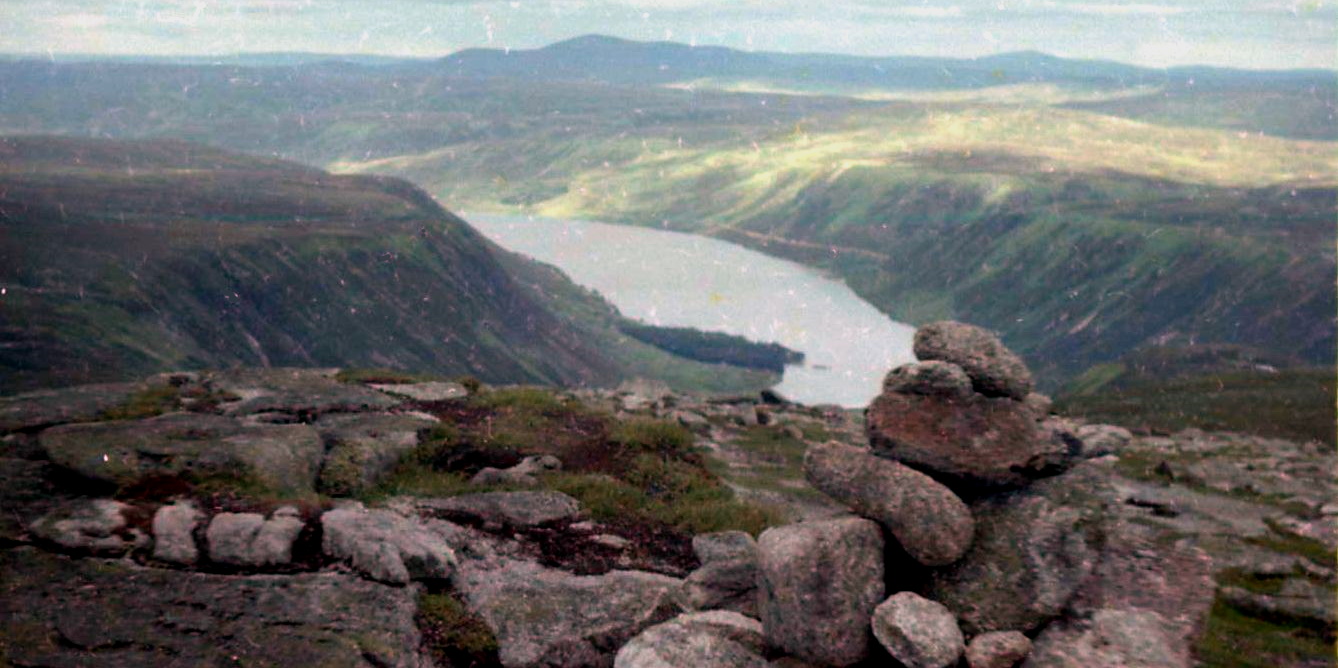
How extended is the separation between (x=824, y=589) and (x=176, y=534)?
12295 millimetres

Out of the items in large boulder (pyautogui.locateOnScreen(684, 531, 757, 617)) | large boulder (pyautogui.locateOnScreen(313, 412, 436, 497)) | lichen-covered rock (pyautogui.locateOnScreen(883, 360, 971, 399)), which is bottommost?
large boulder (pyautogui.locateOnScreen(313, 412, 436, 497))

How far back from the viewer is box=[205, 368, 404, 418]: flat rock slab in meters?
32.2

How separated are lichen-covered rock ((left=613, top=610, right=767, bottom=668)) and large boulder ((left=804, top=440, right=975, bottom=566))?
2858mm

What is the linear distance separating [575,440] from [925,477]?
19.0m

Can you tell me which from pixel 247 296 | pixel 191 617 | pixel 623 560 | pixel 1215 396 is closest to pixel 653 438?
pixel 623 560

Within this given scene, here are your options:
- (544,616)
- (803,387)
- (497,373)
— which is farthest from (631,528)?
(803,387)

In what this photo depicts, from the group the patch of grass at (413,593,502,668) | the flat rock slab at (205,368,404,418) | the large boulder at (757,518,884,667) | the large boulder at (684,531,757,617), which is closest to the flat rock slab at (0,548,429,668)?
the patch of grass at (413,593,502,668)

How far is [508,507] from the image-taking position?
1001 inches

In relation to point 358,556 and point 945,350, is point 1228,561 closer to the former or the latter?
point 945,350

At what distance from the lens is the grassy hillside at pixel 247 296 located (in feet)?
305

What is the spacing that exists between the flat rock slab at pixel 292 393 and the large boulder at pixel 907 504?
2023cm

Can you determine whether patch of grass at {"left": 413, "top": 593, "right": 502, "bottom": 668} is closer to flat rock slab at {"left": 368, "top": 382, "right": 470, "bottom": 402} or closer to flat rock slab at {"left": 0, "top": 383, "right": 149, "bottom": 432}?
flat rock slab at {"left": 0, "top": 383, "right": 149, "bottom": 432}

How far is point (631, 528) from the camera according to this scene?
25844 millimetres

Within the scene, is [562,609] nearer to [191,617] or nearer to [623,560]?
[623,560]
